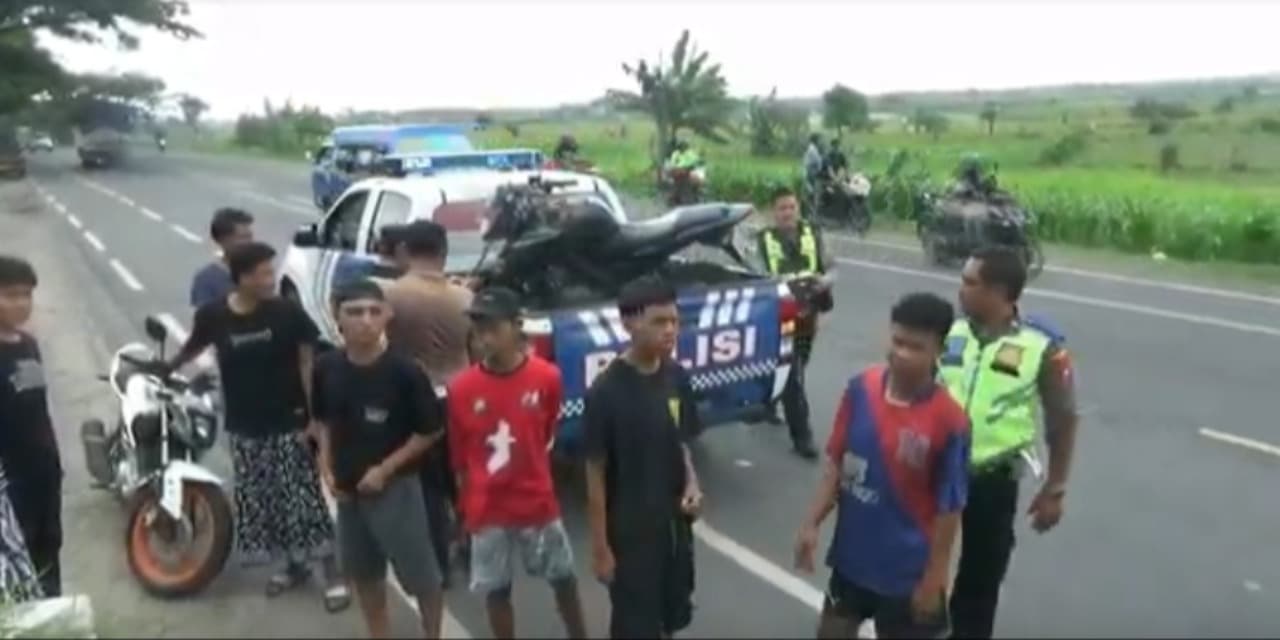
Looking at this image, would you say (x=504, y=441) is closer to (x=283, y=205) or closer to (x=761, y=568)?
(x=761, y=568)

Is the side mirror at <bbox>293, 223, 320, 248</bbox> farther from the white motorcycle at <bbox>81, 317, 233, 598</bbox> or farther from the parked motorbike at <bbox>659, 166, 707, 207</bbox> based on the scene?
the parked motorbike at <bbox>659, 166, 707, 207</bbox>

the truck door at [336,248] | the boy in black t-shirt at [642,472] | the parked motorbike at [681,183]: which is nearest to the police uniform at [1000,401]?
the boy in black t-shirt at [642,472]

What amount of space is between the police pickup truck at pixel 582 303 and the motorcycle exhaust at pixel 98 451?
146 centimetres

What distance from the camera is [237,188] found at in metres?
Answer: 36.4

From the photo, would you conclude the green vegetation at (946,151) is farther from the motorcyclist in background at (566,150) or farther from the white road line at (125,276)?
the white road line at (125,276)

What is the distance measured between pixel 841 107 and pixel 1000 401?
40.0 metres

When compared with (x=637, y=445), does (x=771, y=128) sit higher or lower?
lower

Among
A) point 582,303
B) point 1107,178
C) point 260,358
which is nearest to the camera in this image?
point 260,358

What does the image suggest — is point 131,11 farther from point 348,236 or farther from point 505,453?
point 505,453

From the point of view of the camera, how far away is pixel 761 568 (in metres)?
6.41

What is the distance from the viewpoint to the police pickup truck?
6730 millimetres

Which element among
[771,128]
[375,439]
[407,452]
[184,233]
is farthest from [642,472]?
[771,128]

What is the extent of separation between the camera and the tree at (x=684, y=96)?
94.4 ft

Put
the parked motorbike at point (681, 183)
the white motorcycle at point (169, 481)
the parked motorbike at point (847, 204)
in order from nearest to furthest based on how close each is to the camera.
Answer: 1. the white motorcycle at point (169, 481)
2. the parked motorbike at point (847, 204)
3. the parked motorbike at point (681, 183)
